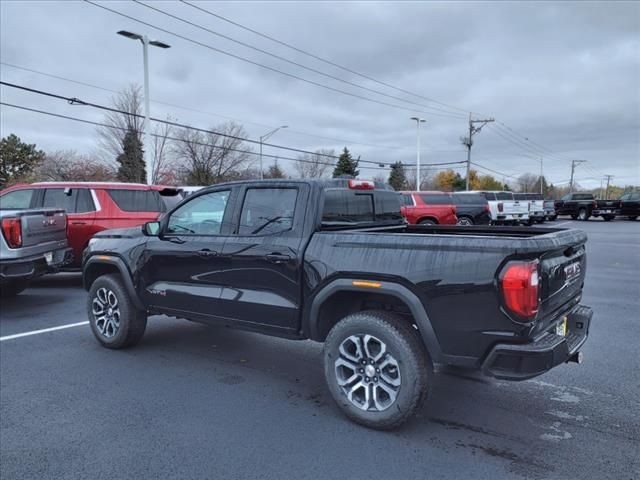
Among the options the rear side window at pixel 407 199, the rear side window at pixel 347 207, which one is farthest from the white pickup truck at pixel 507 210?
the rear side window at pixel 347 207

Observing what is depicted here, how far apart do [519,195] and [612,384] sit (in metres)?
22.5

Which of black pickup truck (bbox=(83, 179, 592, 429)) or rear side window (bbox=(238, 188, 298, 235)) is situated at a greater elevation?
rear side window (bbox=(238, 188, 298, 235))

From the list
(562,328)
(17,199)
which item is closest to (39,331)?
(17,199)

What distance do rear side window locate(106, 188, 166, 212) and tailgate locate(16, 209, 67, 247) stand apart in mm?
1174

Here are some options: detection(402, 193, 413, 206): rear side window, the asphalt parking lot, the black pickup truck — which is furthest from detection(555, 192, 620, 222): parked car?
the black pickup truck

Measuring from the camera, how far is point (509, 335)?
9.87 ft

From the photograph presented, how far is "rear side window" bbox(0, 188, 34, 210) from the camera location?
929 cm

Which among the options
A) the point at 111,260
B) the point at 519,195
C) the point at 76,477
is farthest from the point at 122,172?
the point at 76,477

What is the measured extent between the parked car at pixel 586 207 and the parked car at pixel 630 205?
295 millimetres

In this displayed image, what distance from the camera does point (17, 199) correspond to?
9.34 metres

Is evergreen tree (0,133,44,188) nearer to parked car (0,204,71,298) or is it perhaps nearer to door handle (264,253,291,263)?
parked car (0,204,71,298)

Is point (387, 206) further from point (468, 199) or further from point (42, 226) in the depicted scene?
point (468, 199)

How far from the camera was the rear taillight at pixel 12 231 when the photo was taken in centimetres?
688

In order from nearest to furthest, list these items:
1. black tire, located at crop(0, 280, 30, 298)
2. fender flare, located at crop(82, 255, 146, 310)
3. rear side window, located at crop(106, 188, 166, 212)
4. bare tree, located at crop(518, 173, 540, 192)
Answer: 1. fender flare, located at crop(82, 255, 146, 310)
2. black tire, located at crop(0, 280, 30, 298)
3. rear side window, located at crop(106, 188, 166, 212)
4. bare tree, located at crop(518, 173, 540, 192)
